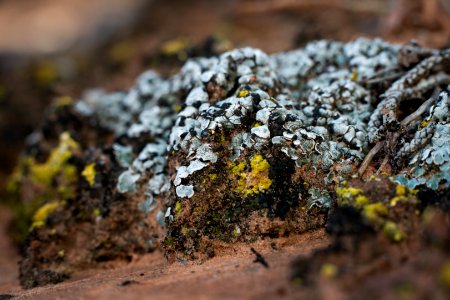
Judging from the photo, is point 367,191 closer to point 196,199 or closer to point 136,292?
point 196,199

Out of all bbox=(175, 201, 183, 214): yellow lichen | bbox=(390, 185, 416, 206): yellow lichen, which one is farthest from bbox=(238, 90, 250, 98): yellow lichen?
bbox=(390, 185, 416, 206): yellow lichen

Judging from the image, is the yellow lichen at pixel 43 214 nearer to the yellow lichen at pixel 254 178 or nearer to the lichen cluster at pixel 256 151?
the lichen cluster at pixel 256 151

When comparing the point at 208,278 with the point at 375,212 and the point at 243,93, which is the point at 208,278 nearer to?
the point at 375,212

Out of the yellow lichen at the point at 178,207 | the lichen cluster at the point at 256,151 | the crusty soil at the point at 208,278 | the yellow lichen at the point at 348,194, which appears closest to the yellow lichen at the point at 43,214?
the lichen cluster at the point at 256,151

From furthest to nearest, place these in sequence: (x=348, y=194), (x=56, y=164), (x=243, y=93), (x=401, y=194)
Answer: (x=56, y=164)
(x=243, y=93)
(x=348, y=194)
(x=401, y=194)

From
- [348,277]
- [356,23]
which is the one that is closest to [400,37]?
[356,23]

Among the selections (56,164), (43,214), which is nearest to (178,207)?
(43,214)
